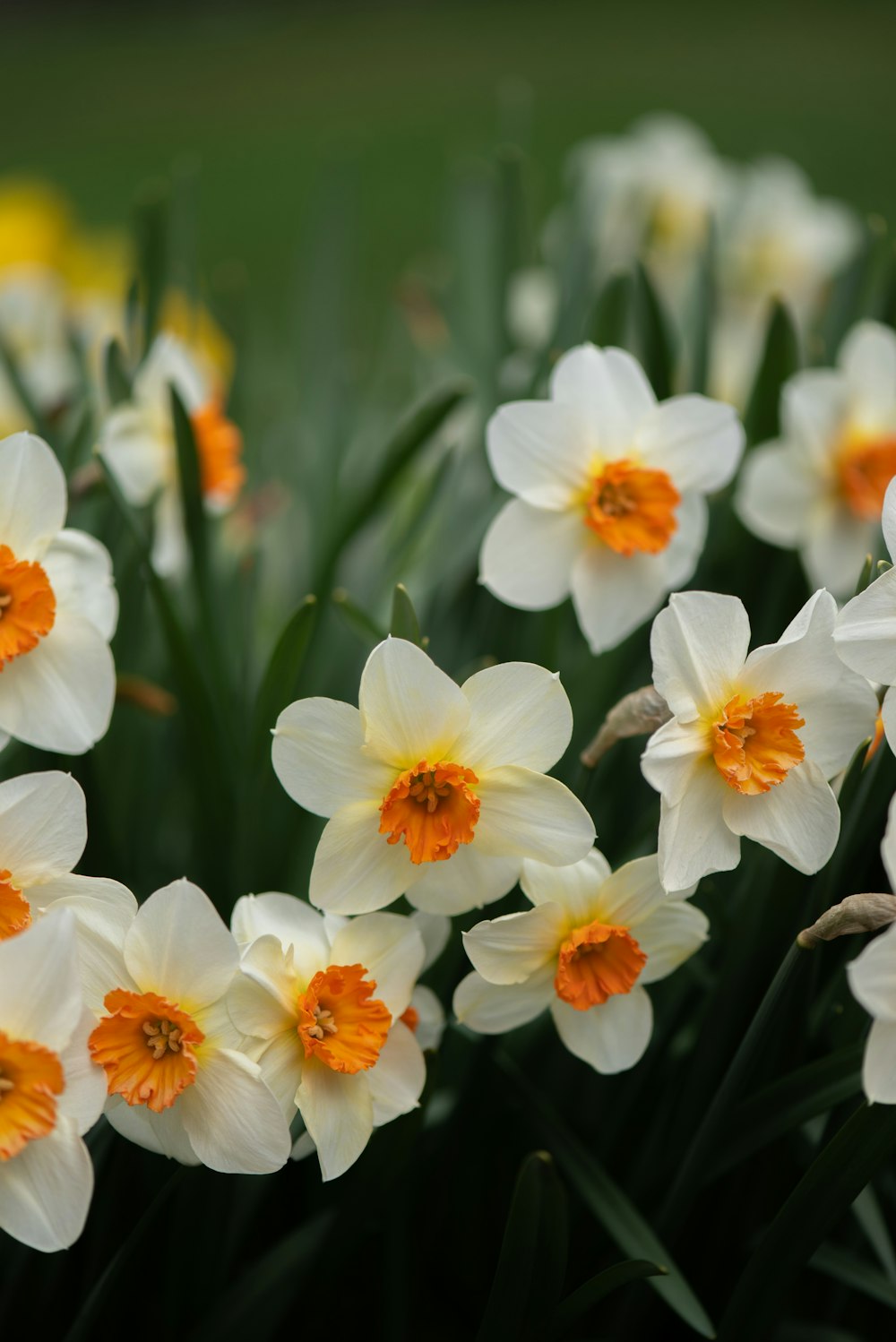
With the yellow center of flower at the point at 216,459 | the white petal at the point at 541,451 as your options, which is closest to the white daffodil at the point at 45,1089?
the white petal at the point at 541,451

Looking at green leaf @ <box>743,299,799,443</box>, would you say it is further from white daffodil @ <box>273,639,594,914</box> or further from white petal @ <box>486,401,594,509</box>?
white daffodil @ <box>273,639,594,914</box>

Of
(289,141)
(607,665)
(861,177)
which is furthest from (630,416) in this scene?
(289,141)

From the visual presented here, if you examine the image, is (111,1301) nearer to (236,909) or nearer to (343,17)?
(236,909)

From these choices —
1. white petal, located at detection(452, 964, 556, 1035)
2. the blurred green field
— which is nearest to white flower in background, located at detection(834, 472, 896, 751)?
white petal, located at detection(452, 964, 556, 1035)

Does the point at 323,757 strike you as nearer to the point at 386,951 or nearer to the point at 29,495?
the point at 386,951

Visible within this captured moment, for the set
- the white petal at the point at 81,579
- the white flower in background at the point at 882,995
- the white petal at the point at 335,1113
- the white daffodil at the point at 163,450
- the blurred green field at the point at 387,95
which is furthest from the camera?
the blurred green field at the point at 387,95

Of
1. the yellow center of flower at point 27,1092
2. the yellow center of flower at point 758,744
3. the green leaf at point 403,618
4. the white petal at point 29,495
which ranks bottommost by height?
the yellow center of flower at point 27,1092

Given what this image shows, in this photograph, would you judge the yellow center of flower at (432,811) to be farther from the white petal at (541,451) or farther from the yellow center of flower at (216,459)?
the yellow center of flower at (216,459)
